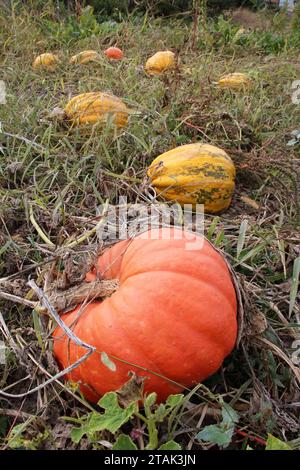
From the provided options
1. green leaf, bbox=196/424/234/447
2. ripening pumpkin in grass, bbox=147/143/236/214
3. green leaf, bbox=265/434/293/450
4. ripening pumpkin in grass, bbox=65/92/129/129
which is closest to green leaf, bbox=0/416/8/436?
green leaf, bbox=196/424/234/447

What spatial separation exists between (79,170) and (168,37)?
141 inches

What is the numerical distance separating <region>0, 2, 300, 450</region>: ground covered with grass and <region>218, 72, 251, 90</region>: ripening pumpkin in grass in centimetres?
9

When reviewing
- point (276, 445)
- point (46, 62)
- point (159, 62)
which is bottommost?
point (159, 62)

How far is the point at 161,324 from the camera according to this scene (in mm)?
1363

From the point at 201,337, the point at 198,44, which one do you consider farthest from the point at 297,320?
the point at 198,44

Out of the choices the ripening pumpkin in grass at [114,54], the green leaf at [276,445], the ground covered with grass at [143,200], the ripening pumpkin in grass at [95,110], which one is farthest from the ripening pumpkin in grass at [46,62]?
the green leaf at [276,445]

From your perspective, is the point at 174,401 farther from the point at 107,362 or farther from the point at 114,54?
the point at 114,54

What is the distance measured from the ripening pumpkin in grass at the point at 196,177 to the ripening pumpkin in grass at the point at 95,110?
0.65 meters

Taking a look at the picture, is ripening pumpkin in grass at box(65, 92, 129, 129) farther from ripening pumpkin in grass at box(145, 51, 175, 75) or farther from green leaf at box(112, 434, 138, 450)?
green leaf at box(112, 434, 138, 450)

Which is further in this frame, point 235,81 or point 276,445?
point 235,81

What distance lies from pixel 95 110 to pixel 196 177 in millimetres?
912

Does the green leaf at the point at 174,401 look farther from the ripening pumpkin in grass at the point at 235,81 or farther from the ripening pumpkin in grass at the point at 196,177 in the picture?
→ the ripening pumpkin in grass at the point at 235,81

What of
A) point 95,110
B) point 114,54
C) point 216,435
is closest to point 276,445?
point 216,435

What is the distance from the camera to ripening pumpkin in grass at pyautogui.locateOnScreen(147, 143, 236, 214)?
7.42 feet
